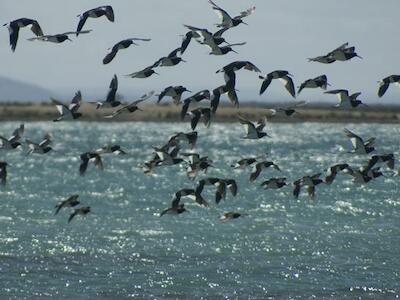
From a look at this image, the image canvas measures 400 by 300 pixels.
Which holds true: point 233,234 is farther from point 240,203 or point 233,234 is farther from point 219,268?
point 240,203

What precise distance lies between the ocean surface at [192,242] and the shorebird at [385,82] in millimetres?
5497

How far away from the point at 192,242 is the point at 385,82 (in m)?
11.7

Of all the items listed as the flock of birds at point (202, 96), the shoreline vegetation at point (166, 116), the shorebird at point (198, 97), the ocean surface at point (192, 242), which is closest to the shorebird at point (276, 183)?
the flock of birds at point (202, 96)

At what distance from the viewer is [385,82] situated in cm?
3047

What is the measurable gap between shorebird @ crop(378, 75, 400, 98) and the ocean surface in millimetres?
5497

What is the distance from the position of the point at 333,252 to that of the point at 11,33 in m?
15.2

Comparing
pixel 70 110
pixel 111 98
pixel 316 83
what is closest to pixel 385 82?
pixel 316 83

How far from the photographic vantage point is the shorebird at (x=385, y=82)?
29.7 m

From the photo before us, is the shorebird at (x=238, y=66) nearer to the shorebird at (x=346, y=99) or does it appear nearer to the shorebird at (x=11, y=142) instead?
the shorebird at (x=346, y=99)

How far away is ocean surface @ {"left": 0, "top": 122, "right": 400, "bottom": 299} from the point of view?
31.0m

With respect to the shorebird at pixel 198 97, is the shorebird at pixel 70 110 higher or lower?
lower

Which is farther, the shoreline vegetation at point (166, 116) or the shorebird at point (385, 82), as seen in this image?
the shoreline vegetation at point (166, 116)

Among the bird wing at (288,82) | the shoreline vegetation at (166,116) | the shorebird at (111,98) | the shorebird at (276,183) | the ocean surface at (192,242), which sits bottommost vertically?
the shoreline vegetation at (166,116)

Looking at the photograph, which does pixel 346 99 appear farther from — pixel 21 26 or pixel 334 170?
pixel 21 26
